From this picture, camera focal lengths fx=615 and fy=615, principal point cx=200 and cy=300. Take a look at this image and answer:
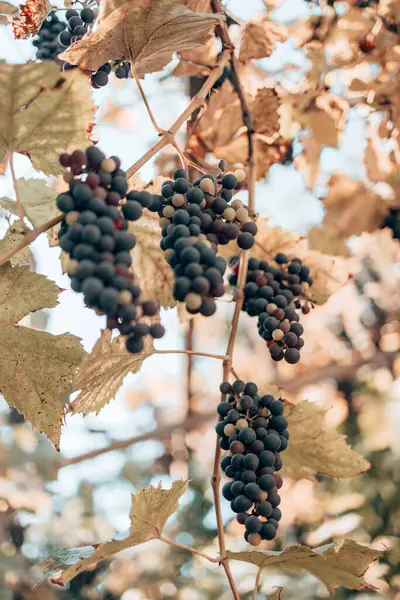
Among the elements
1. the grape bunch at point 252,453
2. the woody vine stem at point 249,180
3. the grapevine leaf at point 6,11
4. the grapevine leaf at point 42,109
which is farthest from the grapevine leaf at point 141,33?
the grape bunch at point 252,453

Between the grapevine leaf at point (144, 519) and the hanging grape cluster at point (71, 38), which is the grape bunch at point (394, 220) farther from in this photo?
the grapevine leaf at point (144, 519)

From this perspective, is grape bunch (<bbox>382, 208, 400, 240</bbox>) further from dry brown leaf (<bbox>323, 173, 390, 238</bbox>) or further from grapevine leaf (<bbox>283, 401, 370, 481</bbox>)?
grapevine leaf (<bbox>283, 401, 370, 481</bbox>)

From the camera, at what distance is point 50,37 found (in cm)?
142

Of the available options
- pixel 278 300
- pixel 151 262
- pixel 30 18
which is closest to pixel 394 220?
pixel 278 300

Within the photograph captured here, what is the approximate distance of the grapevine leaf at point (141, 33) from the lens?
0.98 meters

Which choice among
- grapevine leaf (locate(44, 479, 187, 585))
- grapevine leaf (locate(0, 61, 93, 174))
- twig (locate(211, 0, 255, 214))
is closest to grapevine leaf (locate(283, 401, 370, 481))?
grapevine leaf (locate(44, 479, 187, 585))

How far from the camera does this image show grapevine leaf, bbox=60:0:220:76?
984 mm

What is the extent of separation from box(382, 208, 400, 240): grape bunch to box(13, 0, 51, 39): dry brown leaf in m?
1.07

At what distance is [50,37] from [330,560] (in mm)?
1264

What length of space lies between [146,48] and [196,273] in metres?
0.51

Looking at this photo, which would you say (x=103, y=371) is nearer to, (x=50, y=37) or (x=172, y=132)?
(x=172, y=132)

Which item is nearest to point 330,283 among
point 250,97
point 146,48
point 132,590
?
point 250,97

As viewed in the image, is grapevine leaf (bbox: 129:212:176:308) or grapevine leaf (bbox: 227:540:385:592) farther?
grapevine leaf (bbox: 129:212:176:308)

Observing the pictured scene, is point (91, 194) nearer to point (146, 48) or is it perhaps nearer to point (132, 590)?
point (146, 48)
